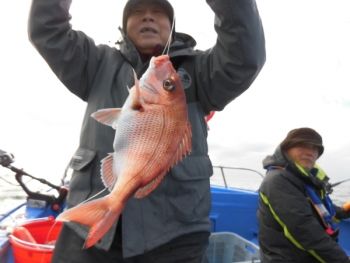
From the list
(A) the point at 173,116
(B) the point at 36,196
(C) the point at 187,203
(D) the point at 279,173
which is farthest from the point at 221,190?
(A) the point at 173,116

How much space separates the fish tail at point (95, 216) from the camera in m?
1.29

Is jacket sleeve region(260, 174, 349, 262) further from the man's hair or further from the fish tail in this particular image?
the fish tail

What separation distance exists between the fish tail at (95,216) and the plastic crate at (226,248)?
3.36 meters

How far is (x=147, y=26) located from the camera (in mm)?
2143

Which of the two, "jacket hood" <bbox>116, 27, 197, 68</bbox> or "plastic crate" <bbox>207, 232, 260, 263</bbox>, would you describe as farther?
"plastic crate" <bbox>207, 232, 260, 263</bbox>

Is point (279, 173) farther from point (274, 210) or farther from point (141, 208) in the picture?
point (141, 208)

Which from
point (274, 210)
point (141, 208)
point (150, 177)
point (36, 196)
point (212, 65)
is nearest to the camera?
point (150, 177)

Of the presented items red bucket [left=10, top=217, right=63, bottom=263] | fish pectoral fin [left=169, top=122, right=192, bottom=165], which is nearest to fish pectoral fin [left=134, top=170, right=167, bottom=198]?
fish pectoral fin [left=169, top=122, right=192, bottom=165]

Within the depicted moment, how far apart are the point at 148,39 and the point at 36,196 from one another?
→ 356 centimetres

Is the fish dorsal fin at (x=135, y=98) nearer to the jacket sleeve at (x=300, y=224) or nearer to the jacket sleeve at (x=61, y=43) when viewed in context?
the jacket sleeve at (x=61, y=43)

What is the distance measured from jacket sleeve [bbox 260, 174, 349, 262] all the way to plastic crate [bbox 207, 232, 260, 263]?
3.47 ft

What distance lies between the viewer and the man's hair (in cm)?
381

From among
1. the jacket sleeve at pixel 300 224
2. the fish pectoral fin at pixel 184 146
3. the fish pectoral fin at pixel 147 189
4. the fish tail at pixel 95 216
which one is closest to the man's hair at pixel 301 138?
the jacket sleeve at pixel 300 224

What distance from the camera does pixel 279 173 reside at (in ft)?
11.9
